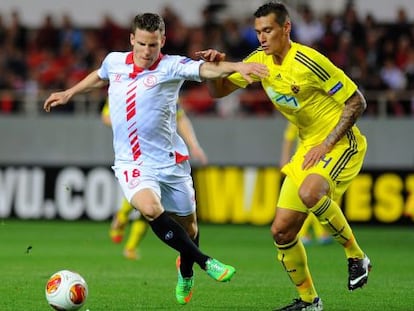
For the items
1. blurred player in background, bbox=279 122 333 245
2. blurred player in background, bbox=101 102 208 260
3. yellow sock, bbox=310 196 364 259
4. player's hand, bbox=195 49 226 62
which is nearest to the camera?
player's hand, bbox=195 49 226 62

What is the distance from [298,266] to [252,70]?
164 centimetres

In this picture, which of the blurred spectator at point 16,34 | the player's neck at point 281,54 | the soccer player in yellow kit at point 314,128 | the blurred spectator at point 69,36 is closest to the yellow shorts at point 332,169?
the soccer player in yellow kit at point 314,128

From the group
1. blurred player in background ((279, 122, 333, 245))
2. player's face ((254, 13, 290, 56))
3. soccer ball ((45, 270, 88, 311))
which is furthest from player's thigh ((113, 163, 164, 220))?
blurred player in background ((279, 122, 333, 245))

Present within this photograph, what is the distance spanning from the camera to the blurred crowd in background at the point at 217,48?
20.5 metres

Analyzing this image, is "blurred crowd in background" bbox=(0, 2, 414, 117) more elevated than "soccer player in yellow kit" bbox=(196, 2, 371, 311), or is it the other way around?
"soccer player in yellow kit" bbox=(196, 2, 371, 311)

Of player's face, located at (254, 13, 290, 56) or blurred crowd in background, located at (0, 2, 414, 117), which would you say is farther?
blurred crowd in background, located at (0, 2, 414, 117)

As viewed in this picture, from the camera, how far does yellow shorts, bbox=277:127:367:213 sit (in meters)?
8.65

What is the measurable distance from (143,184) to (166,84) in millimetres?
838

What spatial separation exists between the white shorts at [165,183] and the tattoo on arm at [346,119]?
4.18 ft

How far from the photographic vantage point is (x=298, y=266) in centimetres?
859

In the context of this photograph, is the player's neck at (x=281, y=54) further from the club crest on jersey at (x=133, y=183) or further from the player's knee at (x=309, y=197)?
the club crest on jersey at (x=133, y=183)

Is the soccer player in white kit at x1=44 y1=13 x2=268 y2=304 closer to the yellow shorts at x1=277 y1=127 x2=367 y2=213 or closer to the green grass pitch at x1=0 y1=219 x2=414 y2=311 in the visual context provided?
the green grass pitch at x1=0 y1=219 x2=414 y2=311

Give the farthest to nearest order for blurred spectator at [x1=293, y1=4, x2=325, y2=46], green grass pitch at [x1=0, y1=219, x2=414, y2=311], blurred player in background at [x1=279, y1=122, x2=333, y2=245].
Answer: blurred spectator at [x1=293, y1=4, x2=325, y2=46] → blurred player in background at [x1=279, y1=122, x2=333, y2=245] → green grass pitch at [x1=0, y1=219, x2=414, y2=311]

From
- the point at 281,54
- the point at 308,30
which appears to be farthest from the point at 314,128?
the point at 308,30
